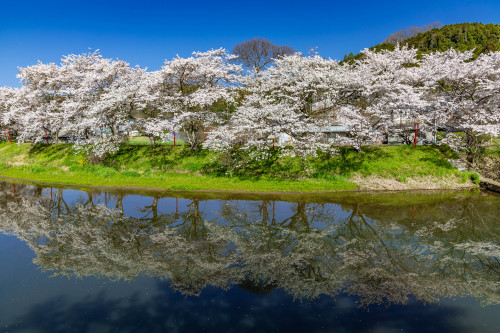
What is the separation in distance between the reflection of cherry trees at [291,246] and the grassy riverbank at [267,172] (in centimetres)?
431

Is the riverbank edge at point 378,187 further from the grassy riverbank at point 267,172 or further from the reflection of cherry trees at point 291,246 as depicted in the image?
the reflection of cherry trees at point 291,246

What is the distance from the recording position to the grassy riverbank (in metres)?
22.9

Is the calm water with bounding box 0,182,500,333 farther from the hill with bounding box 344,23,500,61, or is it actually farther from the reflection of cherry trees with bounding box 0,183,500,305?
the hill with bounding box 344,23,500,61

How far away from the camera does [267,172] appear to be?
84.7 ft

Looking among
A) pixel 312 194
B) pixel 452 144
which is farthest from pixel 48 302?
pixel 452 144

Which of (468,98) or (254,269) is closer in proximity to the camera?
(254,269)

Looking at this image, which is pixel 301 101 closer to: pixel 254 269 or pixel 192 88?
pixel 192 88

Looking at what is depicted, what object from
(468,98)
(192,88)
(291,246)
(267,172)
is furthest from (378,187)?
(192,88)

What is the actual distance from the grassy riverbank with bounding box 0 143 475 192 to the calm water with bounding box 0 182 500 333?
4759mm

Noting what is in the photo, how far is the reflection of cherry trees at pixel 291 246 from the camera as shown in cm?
981

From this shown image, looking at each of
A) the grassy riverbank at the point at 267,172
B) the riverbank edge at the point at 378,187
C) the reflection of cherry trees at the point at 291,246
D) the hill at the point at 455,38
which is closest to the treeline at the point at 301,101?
the grassy riverbank at the point at 267,172

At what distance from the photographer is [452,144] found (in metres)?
24.8

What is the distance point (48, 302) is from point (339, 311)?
28.5ft

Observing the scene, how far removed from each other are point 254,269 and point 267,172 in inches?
611
